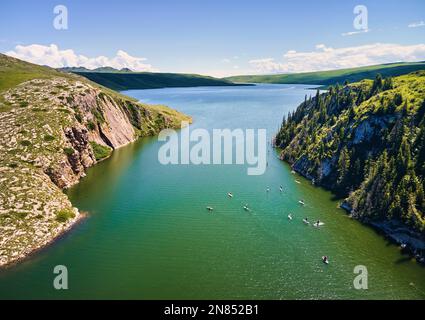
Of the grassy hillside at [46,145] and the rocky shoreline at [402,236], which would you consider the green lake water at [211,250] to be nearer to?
the rocky shoreline at [402,236]

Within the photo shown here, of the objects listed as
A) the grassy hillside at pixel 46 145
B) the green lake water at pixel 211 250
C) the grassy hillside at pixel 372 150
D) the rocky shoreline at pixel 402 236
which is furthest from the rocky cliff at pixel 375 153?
the grassy hillside at pixel 46 145

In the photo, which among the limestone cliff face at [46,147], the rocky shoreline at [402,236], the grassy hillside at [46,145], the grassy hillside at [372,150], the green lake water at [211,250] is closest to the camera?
the green lake water at [211,250]

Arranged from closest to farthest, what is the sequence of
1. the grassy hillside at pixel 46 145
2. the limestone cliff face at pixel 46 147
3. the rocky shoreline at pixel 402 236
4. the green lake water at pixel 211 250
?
the green lake water at pixel 211 250, the rocky shoreline at pixel 402 236, the limestone cliff face at pixel 46 147, the grassy hillside at pixel 46 145

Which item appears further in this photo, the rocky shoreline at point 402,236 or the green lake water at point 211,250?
the rocky shoreline at point 402,236

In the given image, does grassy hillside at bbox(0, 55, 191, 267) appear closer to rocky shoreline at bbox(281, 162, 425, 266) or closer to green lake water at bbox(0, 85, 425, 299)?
green lake water at bbox(0, 85, 425, 299)

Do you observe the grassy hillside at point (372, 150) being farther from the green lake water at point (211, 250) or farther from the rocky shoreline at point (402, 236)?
the green lake water at point (211, 250)

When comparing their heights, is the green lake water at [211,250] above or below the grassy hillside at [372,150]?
below
